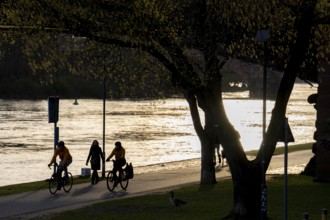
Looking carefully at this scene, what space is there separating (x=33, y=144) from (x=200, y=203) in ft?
137

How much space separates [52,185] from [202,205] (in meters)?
6.74

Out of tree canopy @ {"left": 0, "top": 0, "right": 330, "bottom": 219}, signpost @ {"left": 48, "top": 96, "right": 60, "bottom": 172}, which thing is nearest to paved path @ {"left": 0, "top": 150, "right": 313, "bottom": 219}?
signpost @ {"left": 48, "top": 96, "right": 60, "bottom": 172}

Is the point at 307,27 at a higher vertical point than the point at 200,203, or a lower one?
higher

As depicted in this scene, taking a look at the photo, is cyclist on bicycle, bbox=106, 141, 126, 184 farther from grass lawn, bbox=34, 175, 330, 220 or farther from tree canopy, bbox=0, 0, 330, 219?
tree canopy, bbox=0, 0, 330, 219

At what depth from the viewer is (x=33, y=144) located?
214 feet

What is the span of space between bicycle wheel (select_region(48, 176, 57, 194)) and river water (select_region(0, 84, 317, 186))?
4119 mm

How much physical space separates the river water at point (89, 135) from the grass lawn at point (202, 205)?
493 centimetres

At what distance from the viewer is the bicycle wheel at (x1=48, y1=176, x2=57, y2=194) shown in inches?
1116

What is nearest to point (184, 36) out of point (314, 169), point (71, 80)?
point (314, 169)

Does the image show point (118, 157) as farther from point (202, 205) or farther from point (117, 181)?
point (202, 205)

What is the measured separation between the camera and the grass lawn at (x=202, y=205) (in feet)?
72.1

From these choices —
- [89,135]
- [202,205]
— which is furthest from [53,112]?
[89,135]

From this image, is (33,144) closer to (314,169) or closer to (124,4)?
(314,169)

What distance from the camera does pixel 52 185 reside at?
29.2m
